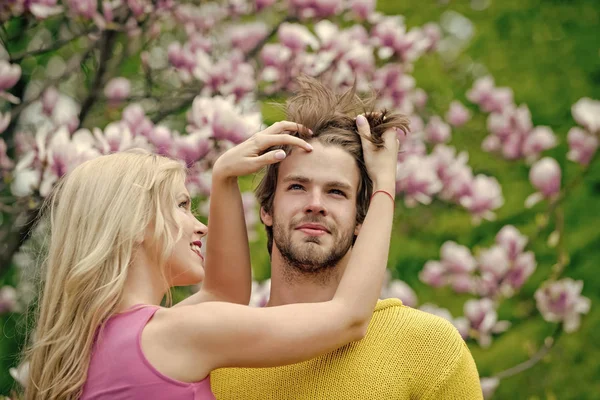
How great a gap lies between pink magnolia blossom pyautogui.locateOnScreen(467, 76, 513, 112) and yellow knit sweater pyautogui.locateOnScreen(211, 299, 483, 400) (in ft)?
8.48

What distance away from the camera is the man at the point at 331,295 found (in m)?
2.40

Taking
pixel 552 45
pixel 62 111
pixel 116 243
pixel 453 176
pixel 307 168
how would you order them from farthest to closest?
1. pixel 552 45
2. pixel 453 176
3. pixel 62 111
4. pixel 307 168
5. pixel 116 243

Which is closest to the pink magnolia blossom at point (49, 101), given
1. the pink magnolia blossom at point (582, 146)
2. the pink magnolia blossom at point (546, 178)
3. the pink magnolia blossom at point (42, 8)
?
the pink magnolia blossom at point (42, 8)

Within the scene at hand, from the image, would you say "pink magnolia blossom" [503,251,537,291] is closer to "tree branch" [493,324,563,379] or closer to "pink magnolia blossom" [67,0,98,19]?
"tree branch" [493,324,563,379]

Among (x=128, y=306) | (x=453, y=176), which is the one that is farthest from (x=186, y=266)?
(x=453, y=176)

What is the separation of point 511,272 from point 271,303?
6.14ft

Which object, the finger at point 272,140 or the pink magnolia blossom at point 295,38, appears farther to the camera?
the pink magnolia blossom at point 295,38

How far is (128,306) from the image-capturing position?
221cm

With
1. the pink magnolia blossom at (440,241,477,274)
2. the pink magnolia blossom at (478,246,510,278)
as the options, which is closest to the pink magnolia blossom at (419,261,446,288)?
the pink magnolia blossom at (440,241,477,274)

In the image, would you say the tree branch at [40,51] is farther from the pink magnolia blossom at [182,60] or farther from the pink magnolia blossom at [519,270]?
the pink magnolia blossom at [519,270]

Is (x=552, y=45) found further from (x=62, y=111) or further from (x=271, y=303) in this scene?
(x=271, y=303)

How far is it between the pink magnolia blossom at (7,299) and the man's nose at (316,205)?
2.13m

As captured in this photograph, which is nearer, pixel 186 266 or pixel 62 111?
pixel 186 266

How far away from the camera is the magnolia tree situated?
326 centimetres
